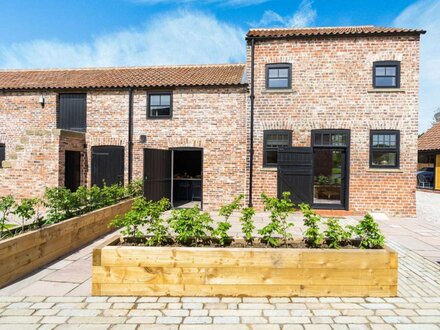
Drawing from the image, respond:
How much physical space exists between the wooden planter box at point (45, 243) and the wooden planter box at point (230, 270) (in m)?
1.49

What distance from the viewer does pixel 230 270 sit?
144 inches

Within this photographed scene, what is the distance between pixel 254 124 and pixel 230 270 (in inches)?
280

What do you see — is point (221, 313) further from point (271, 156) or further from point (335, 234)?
point (271, 156)

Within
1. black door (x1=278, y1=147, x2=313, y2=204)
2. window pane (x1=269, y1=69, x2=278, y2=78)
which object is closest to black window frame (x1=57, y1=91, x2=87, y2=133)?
window pane (x1=269, y1=69, x2=278, y2=78)

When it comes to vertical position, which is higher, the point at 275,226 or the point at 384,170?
the point at 384,170

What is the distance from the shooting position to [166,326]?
9.91 ft

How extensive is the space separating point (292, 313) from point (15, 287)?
409cm

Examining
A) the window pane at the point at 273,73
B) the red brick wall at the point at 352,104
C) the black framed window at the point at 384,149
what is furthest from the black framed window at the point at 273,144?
the black framed window at the point at 384,149

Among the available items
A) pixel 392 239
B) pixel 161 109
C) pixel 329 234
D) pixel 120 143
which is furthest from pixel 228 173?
pixel 329 234

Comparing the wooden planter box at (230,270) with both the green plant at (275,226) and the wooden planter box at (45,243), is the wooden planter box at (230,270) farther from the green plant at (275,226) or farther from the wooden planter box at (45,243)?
the wooden planter box at (45,243)

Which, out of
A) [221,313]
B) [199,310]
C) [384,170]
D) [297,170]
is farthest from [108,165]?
[384,170]

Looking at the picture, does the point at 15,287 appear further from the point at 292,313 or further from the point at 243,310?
the point at 292,313

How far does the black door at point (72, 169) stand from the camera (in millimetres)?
10609

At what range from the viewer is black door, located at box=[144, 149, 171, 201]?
30.6 ft
